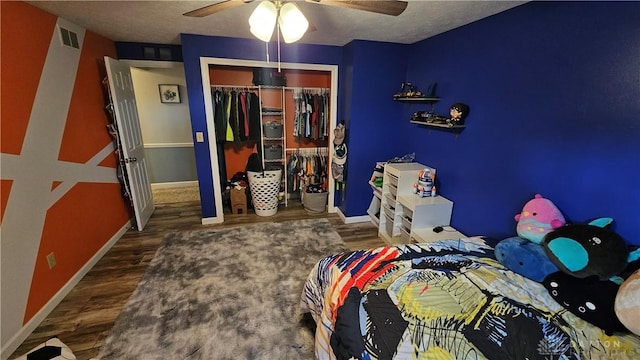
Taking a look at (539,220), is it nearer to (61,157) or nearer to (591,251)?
(591,251)

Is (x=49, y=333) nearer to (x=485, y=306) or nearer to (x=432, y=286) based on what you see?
(x=432, y=286)

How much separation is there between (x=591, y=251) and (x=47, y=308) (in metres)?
3.45

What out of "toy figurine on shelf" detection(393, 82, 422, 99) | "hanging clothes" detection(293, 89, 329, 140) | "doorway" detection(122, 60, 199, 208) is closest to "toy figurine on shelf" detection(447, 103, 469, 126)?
"toy figurine on shelf" detection(393, 82, 422, 99)

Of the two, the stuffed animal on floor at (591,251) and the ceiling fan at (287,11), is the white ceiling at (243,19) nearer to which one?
the ceiling fan at (287,11)

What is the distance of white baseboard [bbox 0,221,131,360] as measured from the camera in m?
1.62

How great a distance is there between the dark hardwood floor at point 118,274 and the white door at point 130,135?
0.29 meters

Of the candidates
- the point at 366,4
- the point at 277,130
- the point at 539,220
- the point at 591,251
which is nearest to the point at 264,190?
the point at 277,130

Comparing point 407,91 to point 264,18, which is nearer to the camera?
point 264,18

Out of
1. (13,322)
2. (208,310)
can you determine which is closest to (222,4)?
(208,310)

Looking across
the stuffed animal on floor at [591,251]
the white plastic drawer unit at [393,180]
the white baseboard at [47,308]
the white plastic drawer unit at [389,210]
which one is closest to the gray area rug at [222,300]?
the white baseboard at [47,308]

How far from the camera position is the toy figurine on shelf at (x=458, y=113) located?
7.63 feet

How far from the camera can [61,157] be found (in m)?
2.16

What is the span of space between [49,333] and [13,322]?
21cm

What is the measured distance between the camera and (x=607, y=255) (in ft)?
4.18
